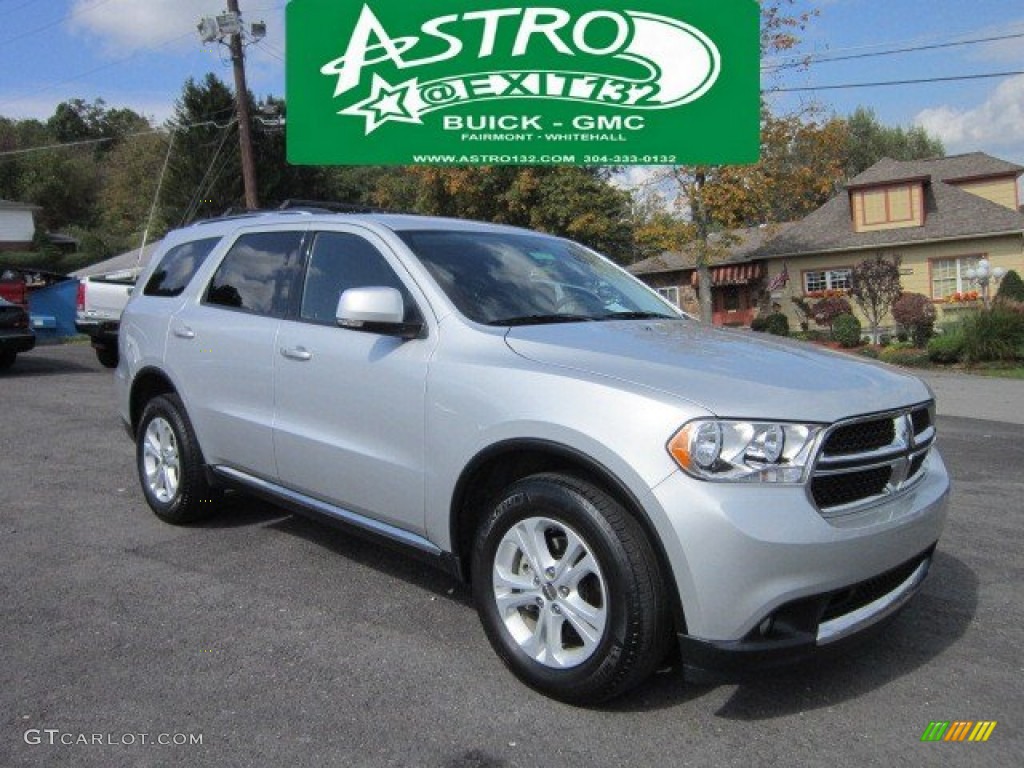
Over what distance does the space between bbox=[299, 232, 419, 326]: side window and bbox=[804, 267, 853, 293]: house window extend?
101 ft

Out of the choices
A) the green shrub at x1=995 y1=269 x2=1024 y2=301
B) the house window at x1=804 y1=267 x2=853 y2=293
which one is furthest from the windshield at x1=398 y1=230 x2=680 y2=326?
the house window at x1=804 y1=267 x2=853 y2=293

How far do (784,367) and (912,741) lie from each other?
4.40 ft

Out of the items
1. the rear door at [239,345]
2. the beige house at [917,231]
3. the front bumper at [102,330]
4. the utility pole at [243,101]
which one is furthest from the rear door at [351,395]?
the beige house at [917,231]

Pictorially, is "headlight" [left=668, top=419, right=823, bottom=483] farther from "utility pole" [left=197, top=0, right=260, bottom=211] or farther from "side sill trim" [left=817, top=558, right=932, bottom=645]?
"utility pole" [left=197, top=0, right=260, bottom=211]

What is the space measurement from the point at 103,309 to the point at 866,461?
46.7 ft

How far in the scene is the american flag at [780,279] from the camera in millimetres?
34250

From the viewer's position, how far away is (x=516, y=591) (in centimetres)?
326

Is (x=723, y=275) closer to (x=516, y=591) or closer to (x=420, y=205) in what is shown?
(x=420, y=205)

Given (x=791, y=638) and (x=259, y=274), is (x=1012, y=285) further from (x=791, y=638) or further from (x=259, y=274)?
(x=791, y=638)

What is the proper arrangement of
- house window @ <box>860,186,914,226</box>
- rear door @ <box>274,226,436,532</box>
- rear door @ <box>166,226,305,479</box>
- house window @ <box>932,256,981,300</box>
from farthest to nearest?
house window @ <box>860,186,914,226</box> < house window @ <box>932,256,981,300</box> < rear door @ <box>166,226,305,479</box> < rear door @ <box>274,226,436,532</box>

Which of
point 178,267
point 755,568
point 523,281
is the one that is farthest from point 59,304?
point 755,568

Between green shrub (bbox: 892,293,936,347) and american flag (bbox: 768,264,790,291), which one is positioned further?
american flag (bbox: 768,264,790,291)

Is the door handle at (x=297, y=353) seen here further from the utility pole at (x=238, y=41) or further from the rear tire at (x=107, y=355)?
the utility pole at (x=238, y=41)

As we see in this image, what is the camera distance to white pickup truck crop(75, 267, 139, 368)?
14.4 metres
